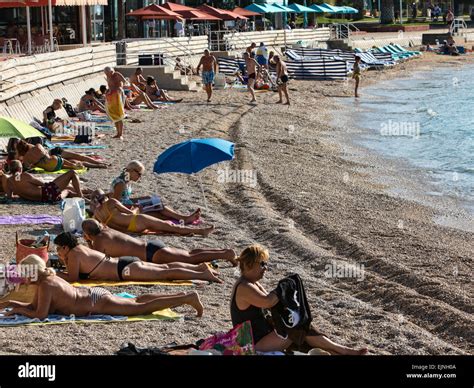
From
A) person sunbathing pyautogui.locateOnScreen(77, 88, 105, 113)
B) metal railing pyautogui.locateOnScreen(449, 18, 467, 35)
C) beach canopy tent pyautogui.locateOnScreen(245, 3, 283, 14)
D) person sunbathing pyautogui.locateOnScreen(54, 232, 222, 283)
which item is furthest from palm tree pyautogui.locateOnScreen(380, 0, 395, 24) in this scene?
person sunbathing pyautogui.locateOnScreen(54, 232, 222, 283)

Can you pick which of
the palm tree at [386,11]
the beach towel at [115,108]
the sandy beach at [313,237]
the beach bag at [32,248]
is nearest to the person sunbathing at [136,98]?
the sandy beach at [313,237]

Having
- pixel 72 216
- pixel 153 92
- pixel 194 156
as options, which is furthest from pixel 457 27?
Answer: pixel 72 216

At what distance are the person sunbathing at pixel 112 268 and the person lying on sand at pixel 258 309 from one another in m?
2.39

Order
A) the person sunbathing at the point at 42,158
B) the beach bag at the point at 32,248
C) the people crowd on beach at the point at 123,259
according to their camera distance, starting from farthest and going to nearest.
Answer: the person sunbathing at the point at 42,158, the beach bag at the point at 32,248, the people crowd on beach at the point at 123,259

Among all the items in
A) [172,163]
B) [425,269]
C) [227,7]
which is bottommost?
[425,269]

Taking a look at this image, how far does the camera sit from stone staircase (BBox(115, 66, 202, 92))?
31.1 m

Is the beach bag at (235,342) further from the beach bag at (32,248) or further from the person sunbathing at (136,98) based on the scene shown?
the person sunbathing at (136,98)

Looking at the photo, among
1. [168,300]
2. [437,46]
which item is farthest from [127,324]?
[437,46]

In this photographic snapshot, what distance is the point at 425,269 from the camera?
39.4 feet

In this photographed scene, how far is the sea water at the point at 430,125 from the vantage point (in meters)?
21.5

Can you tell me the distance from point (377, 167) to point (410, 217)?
224 inches

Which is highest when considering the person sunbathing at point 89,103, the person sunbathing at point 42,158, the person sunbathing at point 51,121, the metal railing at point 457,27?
the metal railing at point 457,27

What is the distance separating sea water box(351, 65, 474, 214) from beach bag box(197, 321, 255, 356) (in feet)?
32.1
